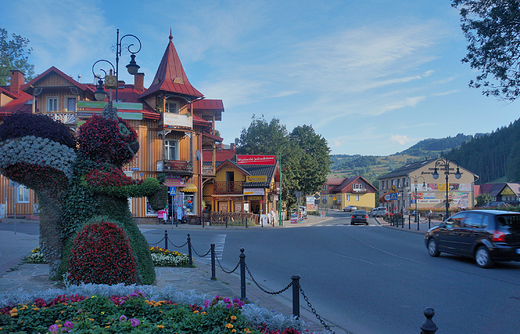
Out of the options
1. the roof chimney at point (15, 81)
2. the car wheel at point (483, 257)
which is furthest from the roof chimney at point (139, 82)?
the car wheel at point (483, 257)

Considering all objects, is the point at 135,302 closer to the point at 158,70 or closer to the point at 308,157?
the point at 158,70

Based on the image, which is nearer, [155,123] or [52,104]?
[52,104]

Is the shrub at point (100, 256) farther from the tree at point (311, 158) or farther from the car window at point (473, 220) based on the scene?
the tree at point (311, 158)

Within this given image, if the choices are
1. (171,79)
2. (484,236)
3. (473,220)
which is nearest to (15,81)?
(171,79)

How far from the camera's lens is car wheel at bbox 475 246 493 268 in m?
9.82

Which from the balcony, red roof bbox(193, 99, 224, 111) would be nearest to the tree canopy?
the balcony

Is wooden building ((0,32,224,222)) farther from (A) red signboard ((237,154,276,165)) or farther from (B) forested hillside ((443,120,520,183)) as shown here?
(B) forested hillside ((443,120,520,183))

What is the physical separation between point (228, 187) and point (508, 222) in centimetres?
2968

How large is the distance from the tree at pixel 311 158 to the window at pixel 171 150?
20.5 m

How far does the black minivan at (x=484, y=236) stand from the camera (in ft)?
31.4

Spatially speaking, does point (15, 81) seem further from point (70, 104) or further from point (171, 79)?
point (171, 79)

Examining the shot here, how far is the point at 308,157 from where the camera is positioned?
159ft

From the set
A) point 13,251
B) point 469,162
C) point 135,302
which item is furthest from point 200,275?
point 469,162

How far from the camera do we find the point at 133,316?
14.4 ft
